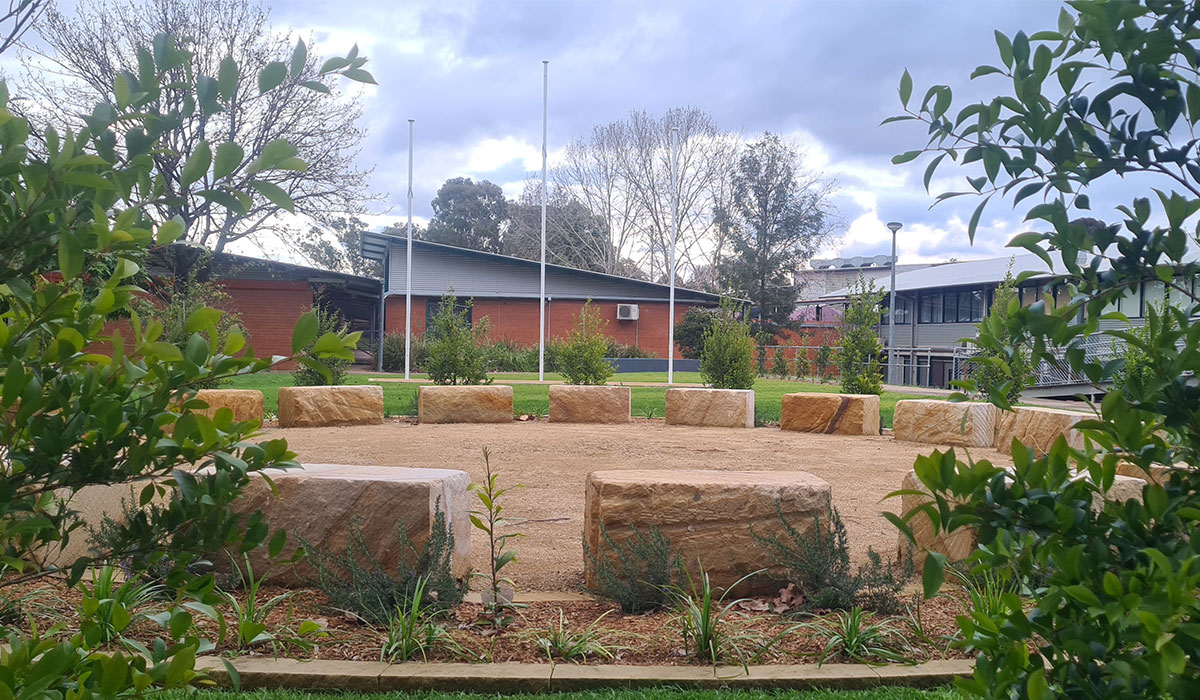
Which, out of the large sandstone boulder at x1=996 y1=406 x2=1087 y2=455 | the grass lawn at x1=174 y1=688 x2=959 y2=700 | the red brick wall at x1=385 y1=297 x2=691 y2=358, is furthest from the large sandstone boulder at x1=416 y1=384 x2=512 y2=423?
the red brick wall at x1=385 y1=297 x2=691 y2=358

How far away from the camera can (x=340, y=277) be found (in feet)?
98.9

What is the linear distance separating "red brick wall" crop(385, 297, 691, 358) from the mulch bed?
28724mm

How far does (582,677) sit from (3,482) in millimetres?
2056

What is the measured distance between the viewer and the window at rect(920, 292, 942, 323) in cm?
3691

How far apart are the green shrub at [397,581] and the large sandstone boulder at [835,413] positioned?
29.2 feet

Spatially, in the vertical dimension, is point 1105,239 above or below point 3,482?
above

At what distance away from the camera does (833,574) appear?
11.5 ft

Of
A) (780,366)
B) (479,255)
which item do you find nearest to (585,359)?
(780,366)

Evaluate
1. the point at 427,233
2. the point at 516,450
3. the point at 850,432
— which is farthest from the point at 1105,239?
the point at 427,233

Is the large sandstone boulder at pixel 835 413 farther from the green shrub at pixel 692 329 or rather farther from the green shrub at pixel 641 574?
the green shrub at pixel 692 329

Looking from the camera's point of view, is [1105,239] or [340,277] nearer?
[1105,239]

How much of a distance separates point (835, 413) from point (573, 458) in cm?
447

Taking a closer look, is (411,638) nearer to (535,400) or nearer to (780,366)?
(535,400)

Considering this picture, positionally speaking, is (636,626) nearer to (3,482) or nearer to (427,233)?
(3,482)
